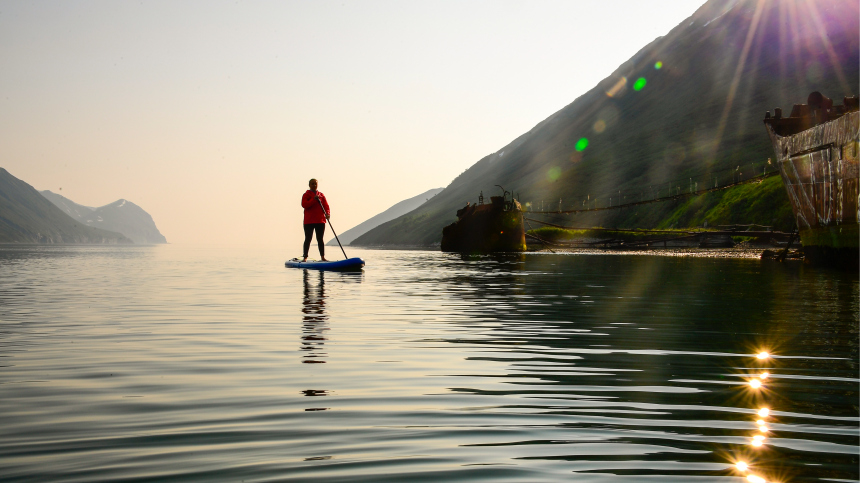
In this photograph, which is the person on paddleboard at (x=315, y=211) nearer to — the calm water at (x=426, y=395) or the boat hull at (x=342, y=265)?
the boat hull at (x=342, y=265)

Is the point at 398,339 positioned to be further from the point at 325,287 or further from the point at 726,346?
the point at 325,287

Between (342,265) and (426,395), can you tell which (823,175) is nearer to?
(342,265)

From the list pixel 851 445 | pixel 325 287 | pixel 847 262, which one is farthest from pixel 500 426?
pixel 847 262

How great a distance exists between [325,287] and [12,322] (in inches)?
499

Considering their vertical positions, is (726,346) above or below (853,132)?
below

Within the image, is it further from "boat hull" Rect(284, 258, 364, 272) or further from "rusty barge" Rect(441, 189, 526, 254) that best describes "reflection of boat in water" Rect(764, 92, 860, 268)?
"rusty barge" Rect(441, 189, 526, 254)

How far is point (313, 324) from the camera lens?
585 inches

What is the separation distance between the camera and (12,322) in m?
14.8

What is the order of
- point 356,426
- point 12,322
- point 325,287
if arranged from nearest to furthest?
point 356,426 → point 12,322 → point 325,287

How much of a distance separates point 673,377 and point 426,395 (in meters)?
3.47

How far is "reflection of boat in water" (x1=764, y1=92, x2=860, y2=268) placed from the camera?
30.4 metres

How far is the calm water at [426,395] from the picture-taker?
526 cm

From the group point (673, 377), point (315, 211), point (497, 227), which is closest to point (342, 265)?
point (315, 211)

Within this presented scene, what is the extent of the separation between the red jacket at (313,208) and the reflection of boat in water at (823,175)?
23.9m
